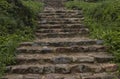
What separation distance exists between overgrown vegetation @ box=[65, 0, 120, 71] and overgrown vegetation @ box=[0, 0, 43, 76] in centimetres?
193

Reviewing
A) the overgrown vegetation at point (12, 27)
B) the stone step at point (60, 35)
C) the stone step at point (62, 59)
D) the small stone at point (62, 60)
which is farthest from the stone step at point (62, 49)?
the stone step at point (60, 35)

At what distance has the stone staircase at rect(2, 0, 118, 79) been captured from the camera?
17.0 feet

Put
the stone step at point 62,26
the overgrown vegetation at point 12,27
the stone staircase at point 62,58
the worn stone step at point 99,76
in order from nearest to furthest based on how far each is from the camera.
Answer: the worn stone step at point 99,76, the stone staircase at point 62,58, the overgrown vegetation at point 12,27, the stone step at point 62,26

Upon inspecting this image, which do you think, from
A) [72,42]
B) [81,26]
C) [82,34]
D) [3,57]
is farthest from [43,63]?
[81,26]

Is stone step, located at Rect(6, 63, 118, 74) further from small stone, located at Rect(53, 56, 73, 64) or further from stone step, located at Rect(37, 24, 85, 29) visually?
stone step, located at Rect(37, 24, 85, 29)

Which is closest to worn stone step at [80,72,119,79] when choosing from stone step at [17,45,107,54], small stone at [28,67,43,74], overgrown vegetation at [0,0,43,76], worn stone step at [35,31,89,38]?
small stone at [28,67,43,74]

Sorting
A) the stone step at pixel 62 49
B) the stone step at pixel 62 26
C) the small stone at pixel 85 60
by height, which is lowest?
the small stone at pixel 85 60

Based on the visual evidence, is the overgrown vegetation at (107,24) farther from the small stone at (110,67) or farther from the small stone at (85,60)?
the small stone at (85,60)

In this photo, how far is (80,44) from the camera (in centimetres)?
677

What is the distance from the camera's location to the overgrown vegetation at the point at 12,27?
581 centimetres

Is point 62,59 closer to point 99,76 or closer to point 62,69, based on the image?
point 62,69

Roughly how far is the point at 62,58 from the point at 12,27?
2299mm

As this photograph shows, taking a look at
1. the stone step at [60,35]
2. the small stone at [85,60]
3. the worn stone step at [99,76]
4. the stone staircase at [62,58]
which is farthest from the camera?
the stone step at [60,35]

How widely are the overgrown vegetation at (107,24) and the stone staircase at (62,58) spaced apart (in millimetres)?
212
